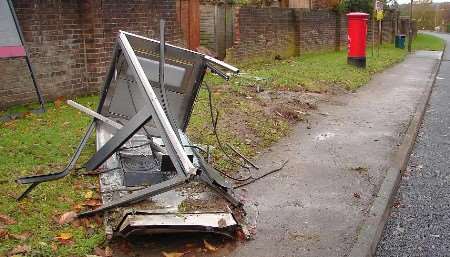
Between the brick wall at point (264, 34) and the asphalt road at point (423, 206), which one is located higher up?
the brick wall at point (264, 34)

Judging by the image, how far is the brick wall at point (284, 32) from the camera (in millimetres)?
15695

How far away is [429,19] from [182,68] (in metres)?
84.1

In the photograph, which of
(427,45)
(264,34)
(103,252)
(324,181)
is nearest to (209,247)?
(103,252)

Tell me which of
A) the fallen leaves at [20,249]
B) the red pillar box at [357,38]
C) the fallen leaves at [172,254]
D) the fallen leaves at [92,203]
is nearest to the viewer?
the fallen leaves at [20,249]

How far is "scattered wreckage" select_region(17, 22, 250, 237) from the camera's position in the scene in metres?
3.98

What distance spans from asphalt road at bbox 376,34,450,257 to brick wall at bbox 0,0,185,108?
5.52m

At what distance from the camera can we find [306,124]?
28.5 ft

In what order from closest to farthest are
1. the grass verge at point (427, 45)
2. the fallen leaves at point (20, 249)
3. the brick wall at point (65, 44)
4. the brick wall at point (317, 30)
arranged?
the fallen leaves at point (20, 249) → the brick wall at point (65, 44) → the brick wall at point (317, 30) → the grass verge at point (427, 45)

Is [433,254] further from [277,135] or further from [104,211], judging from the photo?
[277,135]

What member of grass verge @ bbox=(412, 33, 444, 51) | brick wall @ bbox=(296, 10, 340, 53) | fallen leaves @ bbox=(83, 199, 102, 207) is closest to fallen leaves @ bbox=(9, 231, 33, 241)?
fallen leaves @ bbox=(83, 199, 102, 207)

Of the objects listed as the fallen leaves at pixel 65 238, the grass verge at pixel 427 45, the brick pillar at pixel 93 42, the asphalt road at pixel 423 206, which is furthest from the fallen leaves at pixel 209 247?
the grass verge at pixel 427 45

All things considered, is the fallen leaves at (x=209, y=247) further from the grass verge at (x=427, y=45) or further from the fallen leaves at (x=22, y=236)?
the grass verge at (x=427, y=45)

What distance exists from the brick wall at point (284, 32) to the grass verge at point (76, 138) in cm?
205

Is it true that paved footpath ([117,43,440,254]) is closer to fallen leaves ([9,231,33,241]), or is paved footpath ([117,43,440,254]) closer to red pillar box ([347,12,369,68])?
fallen leaves ([9,231,33,241])
